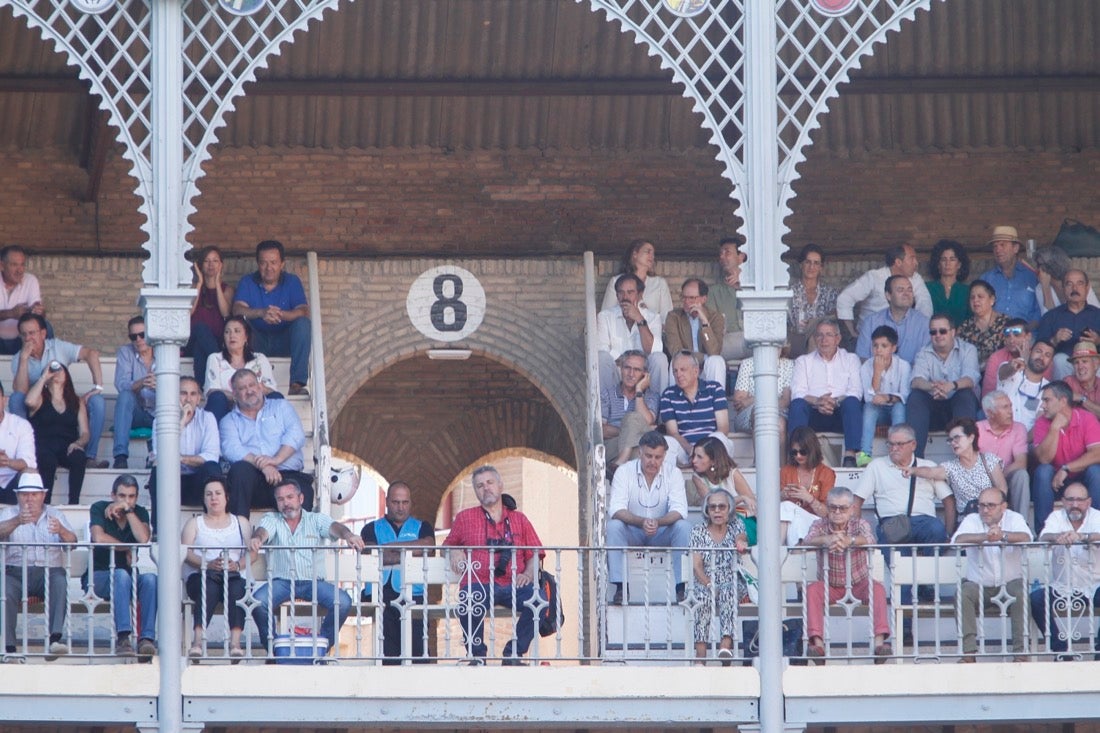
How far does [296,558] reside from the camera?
40.3ft

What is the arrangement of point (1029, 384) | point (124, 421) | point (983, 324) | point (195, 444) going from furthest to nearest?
point (983, 324) → point (124, 421) → point (1029, 384) → point (195, 444)

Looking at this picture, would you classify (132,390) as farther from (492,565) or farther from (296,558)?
(492,565)

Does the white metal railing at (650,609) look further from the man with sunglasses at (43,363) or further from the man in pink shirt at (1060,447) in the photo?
the man with sunglasses at (43,363)

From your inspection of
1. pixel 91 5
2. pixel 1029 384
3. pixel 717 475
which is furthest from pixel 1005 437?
pixel 91 5

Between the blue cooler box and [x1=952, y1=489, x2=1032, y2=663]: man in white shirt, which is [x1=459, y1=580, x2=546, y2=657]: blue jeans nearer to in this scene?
the blue cooler box

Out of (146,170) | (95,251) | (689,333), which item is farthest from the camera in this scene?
(95,251)

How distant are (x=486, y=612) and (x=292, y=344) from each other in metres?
3.67

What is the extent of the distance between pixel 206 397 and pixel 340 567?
87.0 inches

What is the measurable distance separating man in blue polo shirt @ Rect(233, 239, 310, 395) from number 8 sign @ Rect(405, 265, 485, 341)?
170cm

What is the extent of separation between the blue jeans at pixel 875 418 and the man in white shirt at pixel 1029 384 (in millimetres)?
731

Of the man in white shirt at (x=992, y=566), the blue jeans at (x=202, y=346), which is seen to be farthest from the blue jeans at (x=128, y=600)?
the man in white shirt at (x=992, y=566)

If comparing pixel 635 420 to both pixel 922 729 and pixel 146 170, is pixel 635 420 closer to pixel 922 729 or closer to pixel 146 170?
pixel 922 729

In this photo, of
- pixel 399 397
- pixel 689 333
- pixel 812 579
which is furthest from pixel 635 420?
pixel 399 397

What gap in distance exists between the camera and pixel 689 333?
587 inches
